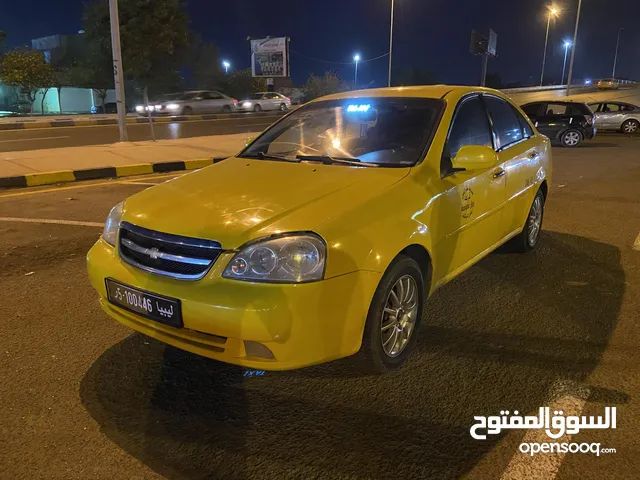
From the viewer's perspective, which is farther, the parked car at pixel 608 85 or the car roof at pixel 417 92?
the parked car at pixel 608 85

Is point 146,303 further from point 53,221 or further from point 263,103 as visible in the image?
point 263,103

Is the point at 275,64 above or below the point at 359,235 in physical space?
above

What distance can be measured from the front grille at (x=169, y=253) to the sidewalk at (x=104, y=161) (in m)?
7.59

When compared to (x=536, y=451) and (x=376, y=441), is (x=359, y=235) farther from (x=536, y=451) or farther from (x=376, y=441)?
(x=536, y=451)

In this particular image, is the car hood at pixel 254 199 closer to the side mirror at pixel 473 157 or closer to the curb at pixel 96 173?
the side mirror at pixel 473 157

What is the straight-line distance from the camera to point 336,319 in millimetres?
2670

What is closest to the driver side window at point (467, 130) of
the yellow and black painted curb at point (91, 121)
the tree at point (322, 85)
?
the yellow and black painted curb at point (91, 121)

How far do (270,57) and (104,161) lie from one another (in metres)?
32.9

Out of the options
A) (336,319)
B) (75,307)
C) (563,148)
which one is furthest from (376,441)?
(563,148)

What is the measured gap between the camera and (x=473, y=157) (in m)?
3.51

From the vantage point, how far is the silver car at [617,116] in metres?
20.7

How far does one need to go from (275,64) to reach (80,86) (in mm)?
14741

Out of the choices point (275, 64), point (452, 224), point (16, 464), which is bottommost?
point (16, 464)

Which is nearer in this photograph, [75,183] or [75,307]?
[75,307]
